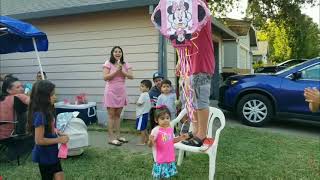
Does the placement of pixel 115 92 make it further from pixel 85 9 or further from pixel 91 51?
pixel 91 51

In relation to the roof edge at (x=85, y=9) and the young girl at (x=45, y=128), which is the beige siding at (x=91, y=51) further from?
the young girl at (x=45, y=128)

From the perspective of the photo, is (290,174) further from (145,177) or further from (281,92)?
(281,92)

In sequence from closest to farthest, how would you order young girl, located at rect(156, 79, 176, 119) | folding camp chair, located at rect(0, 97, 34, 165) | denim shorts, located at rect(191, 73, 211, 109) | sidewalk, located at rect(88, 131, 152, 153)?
denim shorts, located at rect(191, 73, 211, 109), folding camp chair, located at rect(0, 97, 34, 165), young girl, located at rect(156, 79, 176, 119), sidewalk, located at rect(88, 131, 152, 153)

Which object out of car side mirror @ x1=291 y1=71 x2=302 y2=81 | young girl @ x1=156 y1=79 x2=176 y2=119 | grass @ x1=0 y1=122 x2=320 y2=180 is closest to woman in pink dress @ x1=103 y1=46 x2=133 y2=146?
grass @ x1=0 y1=122 x2=320 y2=180

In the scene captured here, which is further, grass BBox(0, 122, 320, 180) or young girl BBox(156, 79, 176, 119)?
young girl BBox(156, 79, 176, 119)

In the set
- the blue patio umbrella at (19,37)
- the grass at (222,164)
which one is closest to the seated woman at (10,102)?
the grass at (222,164)

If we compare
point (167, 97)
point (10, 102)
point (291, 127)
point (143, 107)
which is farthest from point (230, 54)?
point (10, 102)

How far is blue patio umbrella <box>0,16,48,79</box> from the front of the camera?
6.25 m

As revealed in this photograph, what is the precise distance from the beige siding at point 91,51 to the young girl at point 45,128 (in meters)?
4.91

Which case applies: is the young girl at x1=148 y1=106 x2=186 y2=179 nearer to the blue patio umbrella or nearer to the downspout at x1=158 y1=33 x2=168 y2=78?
the blue patio umbrella

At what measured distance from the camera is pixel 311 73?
8.02m

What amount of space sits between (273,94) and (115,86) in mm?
3529

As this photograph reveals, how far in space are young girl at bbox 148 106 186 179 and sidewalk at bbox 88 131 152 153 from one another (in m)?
1.93

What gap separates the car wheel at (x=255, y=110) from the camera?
8.31 m
